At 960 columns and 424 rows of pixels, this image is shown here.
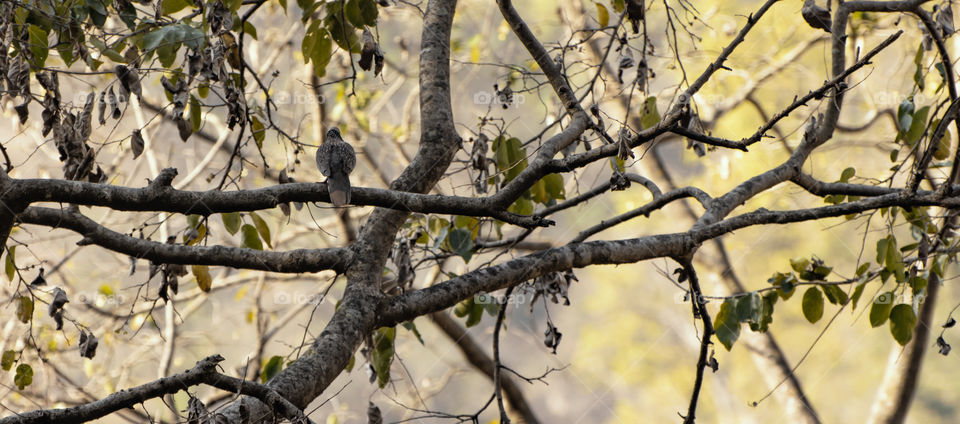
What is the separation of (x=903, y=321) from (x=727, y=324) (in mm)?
455

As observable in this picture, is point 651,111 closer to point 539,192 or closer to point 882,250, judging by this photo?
point 539,192

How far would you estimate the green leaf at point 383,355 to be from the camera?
2.35 metres

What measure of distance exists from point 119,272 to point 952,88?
518 centimetres

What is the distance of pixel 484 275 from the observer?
1901mm

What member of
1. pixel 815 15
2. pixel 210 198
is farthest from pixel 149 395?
pixel 815 15

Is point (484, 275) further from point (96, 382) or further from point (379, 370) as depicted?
point (96, 382)

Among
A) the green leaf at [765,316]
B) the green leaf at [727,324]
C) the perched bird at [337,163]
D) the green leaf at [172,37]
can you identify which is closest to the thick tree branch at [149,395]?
the perched bird at [337,163]

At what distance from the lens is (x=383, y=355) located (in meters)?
2.36

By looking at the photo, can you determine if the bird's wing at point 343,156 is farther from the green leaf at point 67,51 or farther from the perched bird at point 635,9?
the perched bird at point 635,9

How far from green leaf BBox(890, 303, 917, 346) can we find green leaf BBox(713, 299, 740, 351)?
0.41 m

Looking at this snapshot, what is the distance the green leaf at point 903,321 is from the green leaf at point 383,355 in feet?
4.72

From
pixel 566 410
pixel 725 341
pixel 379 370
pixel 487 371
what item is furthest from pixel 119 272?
pixel 566 410

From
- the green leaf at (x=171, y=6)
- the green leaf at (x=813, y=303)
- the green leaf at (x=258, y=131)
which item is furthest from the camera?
the green leaf at (x=813, y=303)

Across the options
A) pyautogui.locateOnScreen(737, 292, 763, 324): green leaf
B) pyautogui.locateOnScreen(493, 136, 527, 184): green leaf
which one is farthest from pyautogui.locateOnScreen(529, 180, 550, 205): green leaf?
pyautogui.locateOnScreen(737, 292, 763, 324): green leaf
